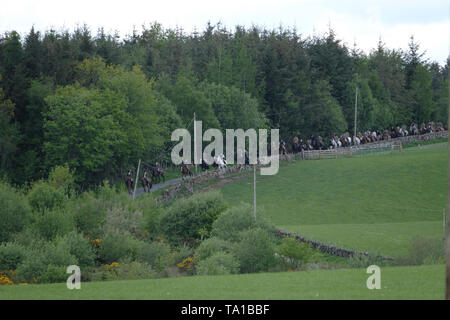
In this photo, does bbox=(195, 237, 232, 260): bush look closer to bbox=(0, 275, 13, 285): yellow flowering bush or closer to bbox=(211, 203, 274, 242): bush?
bbox=(211, 203, 274, 242): bush

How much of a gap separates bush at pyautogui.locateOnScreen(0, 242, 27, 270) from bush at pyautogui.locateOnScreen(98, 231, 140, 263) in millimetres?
4206

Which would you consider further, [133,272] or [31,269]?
[133,272]

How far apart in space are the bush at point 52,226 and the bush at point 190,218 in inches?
256

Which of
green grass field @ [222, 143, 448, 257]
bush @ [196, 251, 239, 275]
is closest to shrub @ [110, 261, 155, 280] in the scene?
bush @ [196, 251, 239, 275]

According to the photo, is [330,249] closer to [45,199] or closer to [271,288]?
[45,199]

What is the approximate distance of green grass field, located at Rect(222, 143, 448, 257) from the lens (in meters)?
38.9

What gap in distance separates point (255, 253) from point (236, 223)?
15.2 ft

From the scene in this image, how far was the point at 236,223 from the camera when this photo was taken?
34.6 m


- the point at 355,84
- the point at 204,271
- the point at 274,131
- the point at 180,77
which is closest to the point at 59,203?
the point at 204,271

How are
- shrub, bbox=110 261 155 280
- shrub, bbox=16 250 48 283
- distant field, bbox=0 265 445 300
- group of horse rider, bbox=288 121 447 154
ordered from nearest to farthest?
1. distant field, bbox=0 265 445 300
2. shrub, bbox=16 250 48 283
3. shrub, bbox=110 261 155 280
4. group of horse rider, bbox=288 121 447 154

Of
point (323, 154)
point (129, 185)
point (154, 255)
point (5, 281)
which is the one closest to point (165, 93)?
point (323, 154)

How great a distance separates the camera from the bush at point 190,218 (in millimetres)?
38531

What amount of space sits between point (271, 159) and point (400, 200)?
1760 centimetres
